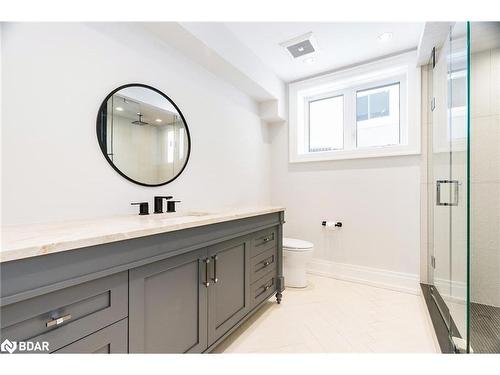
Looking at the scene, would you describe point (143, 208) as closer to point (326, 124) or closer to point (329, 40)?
point (329, 40)

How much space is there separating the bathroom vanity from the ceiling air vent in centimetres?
168

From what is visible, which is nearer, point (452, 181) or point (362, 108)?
point (452, 181)

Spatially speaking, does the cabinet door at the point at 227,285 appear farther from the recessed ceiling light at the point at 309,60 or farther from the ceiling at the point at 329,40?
the recessed ceiling light at the point at 309,60

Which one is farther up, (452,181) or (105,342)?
(452,181)

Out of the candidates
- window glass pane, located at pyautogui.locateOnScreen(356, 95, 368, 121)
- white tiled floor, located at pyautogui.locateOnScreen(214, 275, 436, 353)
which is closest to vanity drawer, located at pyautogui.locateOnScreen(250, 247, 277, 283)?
white tiled floor, located at pyautogui.locateOnScreen(214, 275, 436, 353)

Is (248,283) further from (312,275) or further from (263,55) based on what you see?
(263,55)

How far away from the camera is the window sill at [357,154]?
2.47m

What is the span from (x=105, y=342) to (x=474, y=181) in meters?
2.76

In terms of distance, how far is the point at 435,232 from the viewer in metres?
2.18

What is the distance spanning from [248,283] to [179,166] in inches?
41.1

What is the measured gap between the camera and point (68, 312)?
2.63 feet

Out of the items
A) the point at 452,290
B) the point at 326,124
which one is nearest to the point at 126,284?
the point at 452,290

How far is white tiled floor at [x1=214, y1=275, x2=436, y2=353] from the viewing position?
1.58 metres
